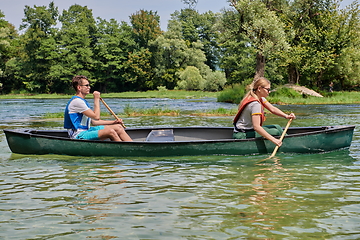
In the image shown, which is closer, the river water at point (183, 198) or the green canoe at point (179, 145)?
the river water at point (183, 198)

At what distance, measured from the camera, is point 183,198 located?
204 inches

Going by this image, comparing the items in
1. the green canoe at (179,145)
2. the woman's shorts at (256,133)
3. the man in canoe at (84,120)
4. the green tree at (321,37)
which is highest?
the green tree at (321,37)

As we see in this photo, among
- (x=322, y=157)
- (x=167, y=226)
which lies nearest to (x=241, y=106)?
(x=322, y=157)

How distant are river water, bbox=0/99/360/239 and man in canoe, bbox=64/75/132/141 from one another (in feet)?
1.79

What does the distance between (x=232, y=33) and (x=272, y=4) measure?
19.5 ft

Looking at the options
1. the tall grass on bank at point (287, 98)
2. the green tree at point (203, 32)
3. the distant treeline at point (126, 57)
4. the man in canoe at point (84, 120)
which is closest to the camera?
the man in canoe at point (84, 120)

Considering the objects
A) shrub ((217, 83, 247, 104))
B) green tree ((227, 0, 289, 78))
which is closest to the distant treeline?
green tree ((227, 0, 289, 78))

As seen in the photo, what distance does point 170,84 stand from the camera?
2447 inches

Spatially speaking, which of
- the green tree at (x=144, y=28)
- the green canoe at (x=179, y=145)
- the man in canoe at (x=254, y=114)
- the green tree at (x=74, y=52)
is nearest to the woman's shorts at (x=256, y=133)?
the man in canoe at (x=254, y=114)

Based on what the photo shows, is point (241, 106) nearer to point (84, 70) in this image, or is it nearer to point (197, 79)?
point (197, 79)

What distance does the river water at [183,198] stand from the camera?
13.2 feet

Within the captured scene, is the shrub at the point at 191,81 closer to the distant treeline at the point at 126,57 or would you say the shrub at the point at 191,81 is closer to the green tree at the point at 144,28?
the distant treeline at the point at 126,57

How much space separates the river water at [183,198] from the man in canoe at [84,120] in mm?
546

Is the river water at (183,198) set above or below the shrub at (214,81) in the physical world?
below
